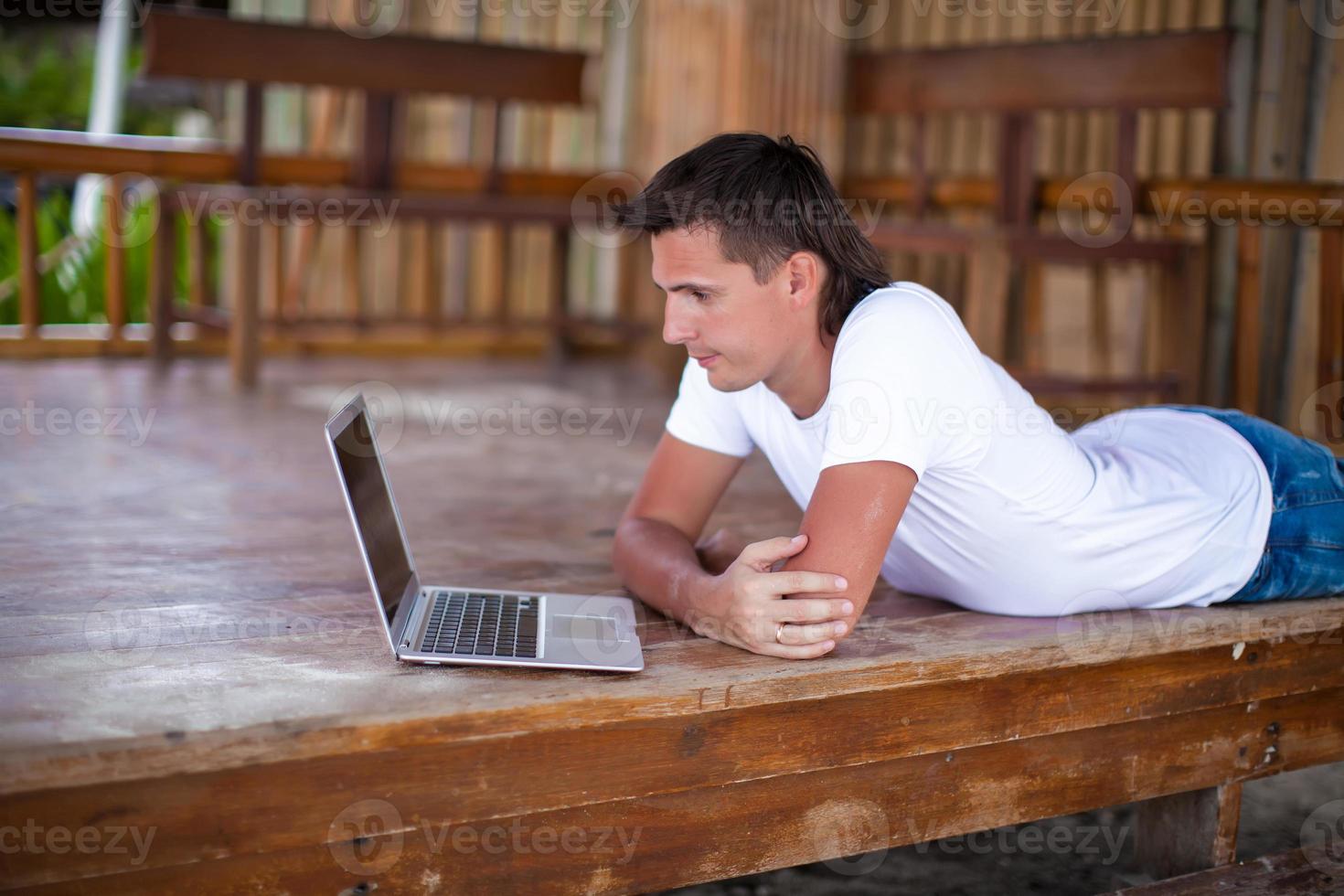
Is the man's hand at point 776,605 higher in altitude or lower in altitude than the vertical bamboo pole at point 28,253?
lower

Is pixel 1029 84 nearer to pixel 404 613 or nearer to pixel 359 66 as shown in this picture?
Result: pixel 359 66

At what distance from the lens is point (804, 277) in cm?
179

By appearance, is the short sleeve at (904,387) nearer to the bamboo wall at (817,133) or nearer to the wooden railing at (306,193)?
the wooden railing at (306,193)

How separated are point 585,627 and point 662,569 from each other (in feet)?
0.46

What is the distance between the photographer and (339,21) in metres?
5.95

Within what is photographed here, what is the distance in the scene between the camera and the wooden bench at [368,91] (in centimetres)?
427

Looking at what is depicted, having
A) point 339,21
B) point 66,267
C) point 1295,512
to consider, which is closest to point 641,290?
point 339,21

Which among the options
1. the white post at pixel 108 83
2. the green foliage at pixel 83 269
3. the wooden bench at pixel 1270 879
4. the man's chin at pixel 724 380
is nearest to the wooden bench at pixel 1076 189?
the wooden bench at pixel 1270 879

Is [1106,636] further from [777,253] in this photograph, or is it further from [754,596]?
[777,253]

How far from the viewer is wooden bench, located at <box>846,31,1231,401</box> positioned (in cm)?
385

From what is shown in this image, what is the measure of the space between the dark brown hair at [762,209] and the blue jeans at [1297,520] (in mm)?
714

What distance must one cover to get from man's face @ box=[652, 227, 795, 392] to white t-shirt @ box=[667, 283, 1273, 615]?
0.10 meters

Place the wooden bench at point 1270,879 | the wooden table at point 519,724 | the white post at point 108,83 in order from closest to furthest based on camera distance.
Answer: the wooden table at point 519,724
the wooden bench at point 1270,879
the white post at point 108,83

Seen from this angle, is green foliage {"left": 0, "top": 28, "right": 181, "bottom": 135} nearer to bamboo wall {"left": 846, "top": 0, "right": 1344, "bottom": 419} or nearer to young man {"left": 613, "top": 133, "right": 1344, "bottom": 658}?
bamboo wall {"left": 846, "top": 0, "right": 1344, "bottom": 419}
